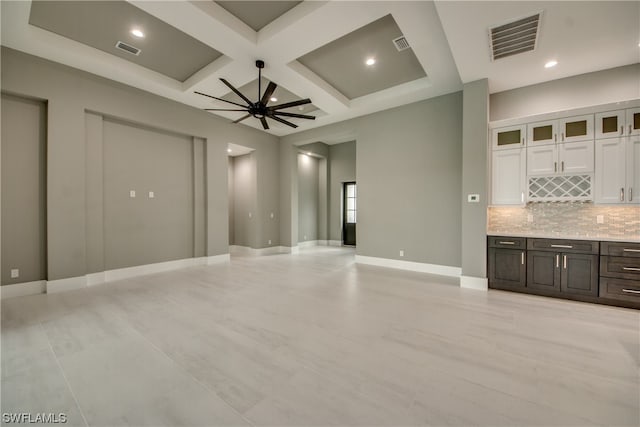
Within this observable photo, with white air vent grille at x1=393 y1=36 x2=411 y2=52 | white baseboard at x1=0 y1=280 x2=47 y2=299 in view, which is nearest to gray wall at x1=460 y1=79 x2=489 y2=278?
white air vent grille at x1=393 y1=36 x2=411 y2=52

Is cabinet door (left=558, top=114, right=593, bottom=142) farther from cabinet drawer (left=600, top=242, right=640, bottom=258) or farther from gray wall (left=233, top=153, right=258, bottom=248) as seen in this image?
gray wall (left=233, top=153, right=258, bottom=248)

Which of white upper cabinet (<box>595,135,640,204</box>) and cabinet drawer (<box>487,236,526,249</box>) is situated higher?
white upper cabinet (<box>595,135,640,204</box>)

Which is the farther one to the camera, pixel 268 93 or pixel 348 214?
pixel 348 214

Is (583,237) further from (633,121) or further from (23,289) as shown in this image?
(23,289)

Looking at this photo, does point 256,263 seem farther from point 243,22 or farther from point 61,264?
point 243,22

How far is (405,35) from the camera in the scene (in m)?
3.28

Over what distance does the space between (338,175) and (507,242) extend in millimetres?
5994

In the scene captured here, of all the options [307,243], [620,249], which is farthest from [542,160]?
[307,243]

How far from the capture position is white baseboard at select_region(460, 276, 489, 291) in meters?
3.99

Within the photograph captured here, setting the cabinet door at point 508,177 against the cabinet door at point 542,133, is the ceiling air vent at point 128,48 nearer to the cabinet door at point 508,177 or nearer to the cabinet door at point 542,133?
the cabinet door at point 508,177

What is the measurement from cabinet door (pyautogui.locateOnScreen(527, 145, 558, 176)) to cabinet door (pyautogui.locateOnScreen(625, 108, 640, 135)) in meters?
0.75

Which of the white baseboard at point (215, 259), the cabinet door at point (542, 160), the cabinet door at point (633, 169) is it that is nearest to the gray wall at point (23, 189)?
the white baseboard at point (215, 259)

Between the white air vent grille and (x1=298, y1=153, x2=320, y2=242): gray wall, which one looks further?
(x1=298, y1=153, x2=320, y2=242): gray wall

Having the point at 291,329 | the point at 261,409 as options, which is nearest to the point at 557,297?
the point at 291,329
